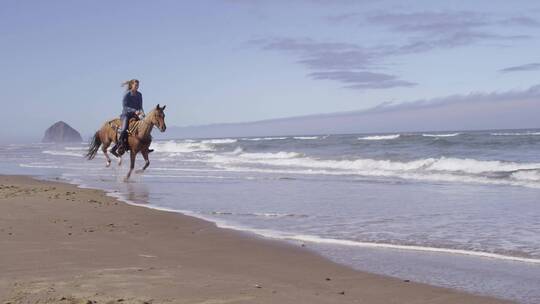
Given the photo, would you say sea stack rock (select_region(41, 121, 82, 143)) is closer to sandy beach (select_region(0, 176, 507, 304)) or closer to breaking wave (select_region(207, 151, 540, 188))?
breaking wave (select_region(207, 151, 540, 188))

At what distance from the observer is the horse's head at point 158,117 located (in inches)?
627

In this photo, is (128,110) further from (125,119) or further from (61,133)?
(61,133)

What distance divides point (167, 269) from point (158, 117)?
1116 cm

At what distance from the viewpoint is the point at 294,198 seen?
12.3 metres

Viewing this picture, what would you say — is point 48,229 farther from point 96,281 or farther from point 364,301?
point 364,301

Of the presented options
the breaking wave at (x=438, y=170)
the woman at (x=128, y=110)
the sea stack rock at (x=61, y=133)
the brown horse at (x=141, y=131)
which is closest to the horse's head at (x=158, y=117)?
the brown horse at (x=141, y=131)

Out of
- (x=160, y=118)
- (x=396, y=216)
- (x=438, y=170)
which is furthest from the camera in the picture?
(x=438, y=170)

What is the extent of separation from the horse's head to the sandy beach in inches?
295

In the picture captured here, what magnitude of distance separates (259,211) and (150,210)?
1834 millimetres

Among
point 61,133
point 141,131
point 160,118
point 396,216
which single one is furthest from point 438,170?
point 61,133

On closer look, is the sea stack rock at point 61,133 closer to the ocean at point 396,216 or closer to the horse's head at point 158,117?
the ocean at point 396,216

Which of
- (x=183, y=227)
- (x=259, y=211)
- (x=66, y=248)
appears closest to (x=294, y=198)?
(x=259, y=211)

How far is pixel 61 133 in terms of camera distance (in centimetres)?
15850

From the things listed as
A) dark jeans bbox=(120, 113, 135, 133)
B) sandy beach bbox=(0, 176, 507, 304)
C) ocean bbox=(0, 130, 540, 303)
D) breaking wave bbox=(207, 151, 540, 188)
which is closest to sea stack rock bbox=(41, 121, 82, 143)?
breaking wave bbox=(207, 151, 540, 188)
